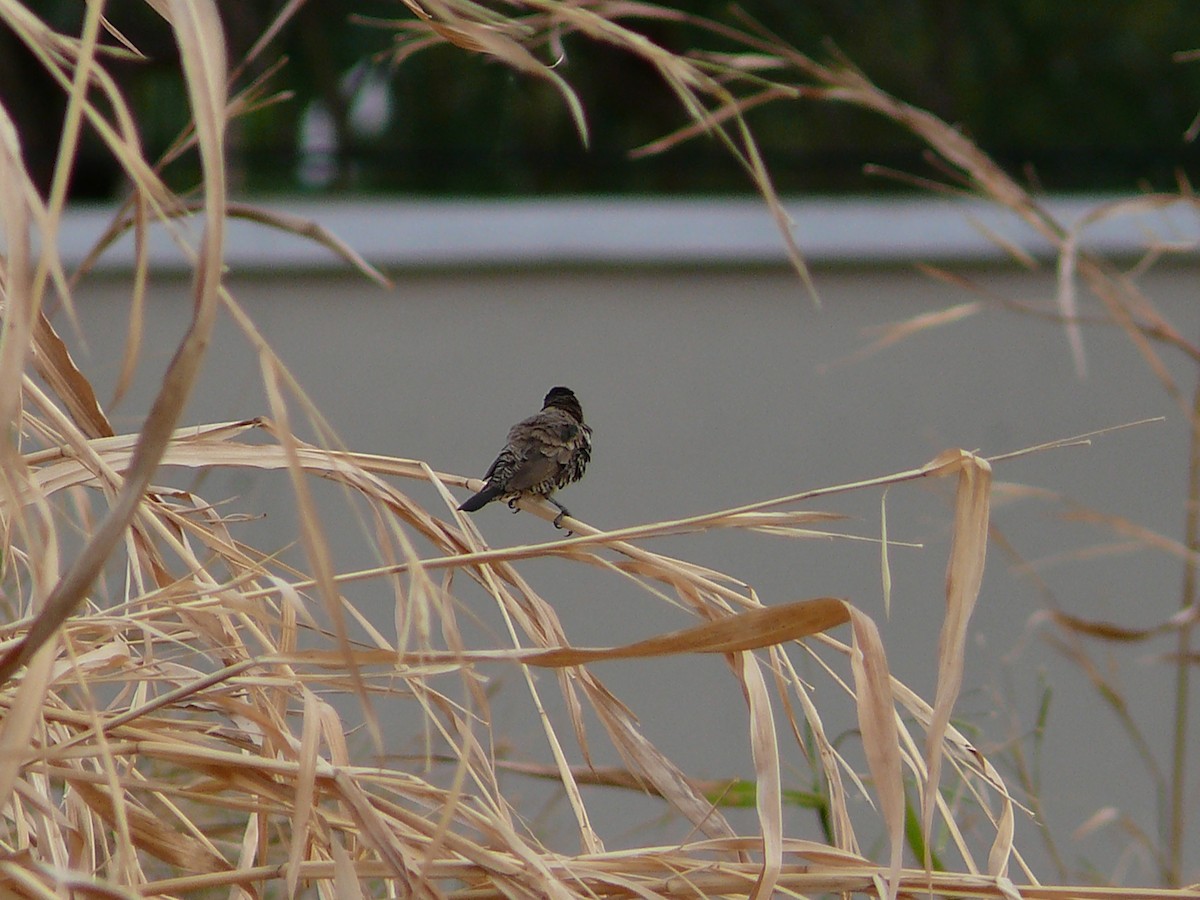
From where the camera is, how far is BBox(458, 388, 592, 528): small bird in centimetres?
131

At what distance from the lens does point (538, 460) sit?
1364mm

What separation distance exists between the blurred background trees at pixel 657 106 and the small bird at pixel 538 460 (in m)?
1.40

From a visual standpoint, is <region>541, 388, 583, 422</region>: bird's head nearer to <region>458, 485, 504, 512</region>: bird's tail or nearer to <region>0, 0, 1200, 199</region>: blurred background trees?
<region>458, 485, 504, 512</region>: bird's tail

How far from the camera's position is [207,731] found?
28.3 inches

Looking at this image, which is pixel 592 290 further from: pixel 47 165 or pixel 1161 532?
pixel 1161 532

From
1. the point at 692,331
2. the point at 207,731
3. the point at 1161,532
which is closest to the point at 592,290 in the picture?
the point at 692,331

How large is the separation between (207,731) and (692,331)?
2189mm

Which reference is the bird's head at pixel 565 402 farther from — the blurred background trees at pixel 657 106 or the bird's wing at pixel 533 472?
the blurred background trees at pixel 657 106

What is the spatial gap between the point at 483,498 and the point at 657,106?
1710mm

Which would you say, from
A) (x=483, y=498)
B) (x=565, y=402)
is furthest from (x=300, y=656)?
(x=565, y=402)

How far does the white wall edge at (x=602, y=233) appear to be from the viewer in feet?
8.91

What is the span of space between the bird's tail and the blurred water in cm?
136

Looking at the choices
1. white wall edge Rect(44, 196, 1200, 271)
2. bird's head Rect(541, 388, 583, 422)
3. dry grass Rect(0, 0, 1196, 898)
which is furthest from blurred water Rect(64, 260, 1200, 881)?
dry grass Rect(0, 0, 1196, 898)

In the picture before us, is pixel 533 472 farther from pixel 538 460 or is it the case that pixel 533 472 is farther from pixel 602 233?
pixel 602 233
